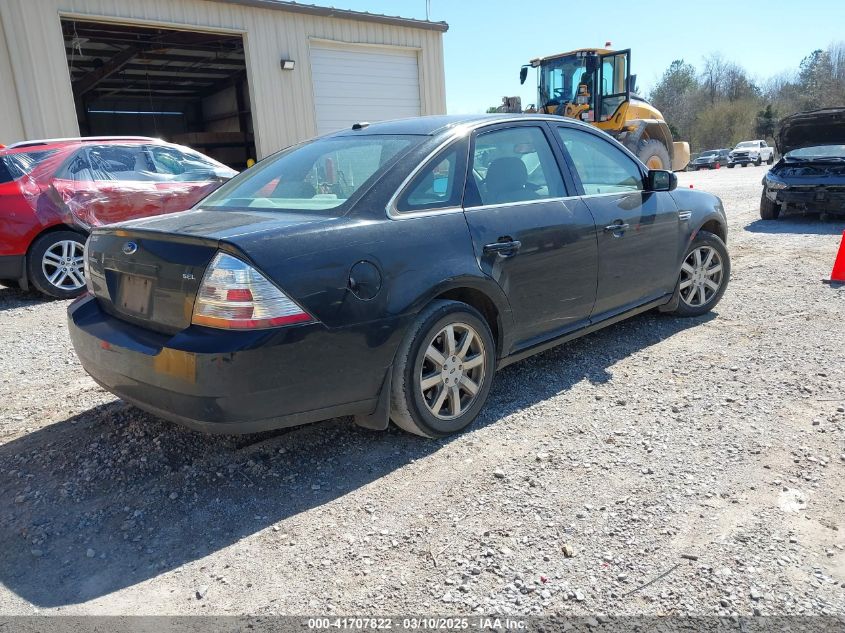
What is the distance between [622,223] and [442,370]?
183 cm

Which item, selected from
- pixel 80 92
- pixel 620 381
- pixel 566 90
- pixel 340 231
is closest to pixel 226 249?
pixel 340 231

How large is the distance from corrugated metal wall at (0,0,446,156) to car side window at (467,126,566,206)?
949 centimetres

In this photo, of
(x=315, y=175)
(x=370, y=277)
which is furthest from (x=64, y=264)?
(x=370, y=277)

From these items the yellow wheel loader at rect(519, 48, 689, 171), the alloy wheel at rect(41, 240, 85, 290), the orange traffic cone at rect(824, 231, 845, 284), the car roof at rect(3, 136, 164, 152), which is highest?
the yellow wheel loader at rect(519, 48, 689, 171)

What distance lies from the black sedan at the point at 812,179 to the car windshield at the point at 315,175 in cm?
921

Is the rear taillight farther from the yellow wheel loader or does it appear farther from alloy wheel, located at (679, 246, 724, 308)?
the yellow wheel loader

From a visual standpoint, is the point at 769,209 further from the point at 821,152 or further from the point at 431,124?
the point at 431,124

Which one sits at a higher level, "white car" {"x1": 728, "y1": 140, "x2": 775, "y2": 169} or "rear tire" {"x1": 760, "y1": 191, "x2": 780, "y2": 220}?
"white car" {"x1": 728, "y1": 140, "x2": 775, "y2": 169}

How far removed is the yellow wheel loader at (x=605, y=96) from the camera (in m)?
14.7

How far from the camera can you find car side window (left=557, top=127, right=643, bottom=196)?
14.1 feet

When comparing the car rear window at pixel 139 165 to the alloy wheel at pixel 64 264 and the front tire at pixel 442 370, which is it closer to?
the alloy wheel at pixel 64 264

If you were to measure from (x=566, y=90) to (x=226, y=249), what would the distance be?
1452cm

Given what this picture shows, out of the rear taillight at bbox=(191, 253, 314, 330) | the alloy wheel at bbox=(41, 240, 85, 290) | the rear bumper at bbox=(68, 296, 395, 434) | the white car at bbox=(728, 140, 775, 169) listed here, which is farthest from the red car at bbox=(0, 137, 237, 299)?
the white car at bbox=(728, 140, 775, 169)

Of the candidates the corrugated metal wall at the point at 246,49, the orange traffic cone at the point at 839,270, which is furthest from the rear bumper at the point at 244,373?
the corrugated metal wall at the point at 246,49
